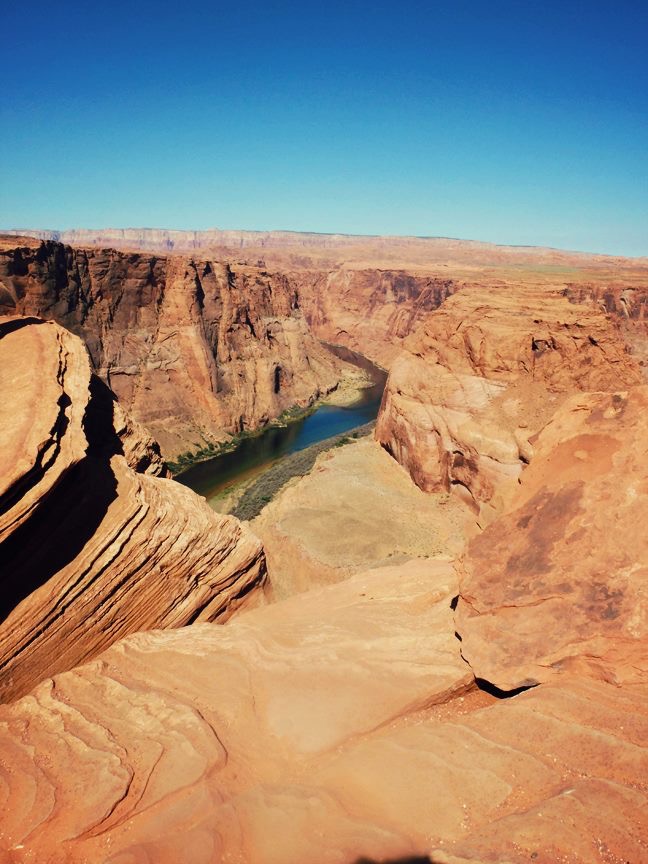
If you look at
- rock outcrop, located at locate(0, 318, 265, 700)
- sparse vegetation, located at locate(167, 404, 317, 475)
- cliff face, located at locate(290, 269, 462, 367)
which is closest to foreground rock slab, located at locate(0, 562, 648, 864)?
rock outcrop, located at locate(0, 318, 265, 700)

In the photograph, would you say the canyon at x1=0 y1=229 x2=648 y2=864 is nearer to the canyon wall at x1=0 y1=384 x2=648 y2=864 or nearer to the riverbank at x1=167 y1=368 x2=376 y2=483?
the canyon wall at x1=0 y1=384 x2=648 y2=864

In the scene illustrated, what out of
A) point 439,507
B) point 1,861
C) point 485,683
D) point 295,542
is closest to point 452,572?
point 485,683

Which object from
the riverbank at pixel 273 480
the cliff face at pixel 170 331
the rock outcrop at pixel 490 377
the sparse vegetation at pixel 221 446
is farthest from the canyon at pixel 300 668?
the cliff face at pixel 170 331

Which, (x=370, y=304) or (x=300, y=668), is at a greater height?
(x=370, y=304)

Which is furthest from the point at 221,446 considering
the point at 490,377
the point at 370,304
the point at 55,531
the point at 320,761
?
the point at 370,304

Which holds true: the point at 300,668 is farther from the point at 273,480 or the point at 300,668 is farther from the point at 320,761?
the point at 273,480

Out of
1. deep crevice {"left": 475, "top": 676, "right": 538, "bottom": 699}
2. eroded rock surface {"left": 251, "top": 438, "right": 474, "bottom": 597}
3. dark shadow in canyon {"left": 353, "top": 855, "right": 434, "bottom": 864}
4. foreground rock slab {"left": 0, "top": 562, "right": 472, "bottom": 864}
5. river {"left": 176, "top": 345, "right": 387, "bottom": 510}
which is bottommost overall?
river {"left": 176, "top": 345, "right": 387, "bottom": 510}

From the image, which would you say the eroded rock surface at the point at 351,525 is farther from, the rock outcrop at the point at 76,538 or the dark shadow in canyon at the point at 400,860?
the dark shadow in canyon at the point at 400,860
